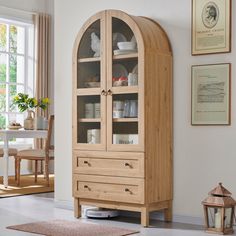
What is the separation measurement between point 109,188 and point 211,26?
61.3 inches

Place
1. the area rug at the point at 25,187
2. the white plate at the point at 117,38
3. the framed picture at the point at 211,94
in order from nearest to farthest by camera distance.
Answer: the framed picture at the point at 211,94 < the white plate at the point at 117,38 < the area rug at the point at 25,187

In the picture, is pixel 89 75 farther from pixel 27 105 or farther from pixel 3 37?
pixel 3 37

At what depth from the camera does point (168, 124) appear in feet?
15.9

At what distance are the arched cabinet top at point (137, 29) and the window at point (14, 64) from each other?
14.1 feet

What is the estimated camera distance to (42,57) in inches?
372

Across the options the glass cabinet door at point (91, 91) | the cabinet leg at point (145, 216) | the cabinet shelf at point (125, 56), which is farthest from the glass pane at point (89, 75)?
the cabinet leg at point (145, 216)

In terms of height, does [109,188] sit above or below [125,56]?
below

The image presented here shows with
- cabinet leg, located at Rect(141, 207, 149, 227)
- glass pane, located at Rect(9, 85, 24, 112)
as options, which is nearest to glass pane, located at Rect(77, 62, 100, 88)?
cabinet leg, located at Rect(141, 207, 149, 227)

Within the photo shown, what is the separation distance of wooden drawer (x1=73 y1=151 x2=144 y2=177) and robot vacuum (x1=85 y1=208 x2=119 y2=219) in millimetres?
359

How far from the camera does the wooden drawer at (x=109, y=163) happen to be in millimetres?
4629

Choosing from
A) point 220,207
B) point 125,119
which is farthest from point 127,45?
point 220,207

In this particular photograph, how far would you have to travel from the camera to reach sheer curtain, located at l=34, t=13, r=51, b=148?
941 centimetres

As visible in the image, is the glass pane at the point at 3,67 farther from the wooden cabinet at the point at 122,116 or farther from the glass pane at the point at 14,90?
the wooden cabinet at the point at 122,116

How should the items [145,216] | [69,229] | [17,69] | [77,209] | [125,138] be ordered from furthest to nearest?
[17,69] → [77,209] → [125,138] → [145,216] → [69,229]
